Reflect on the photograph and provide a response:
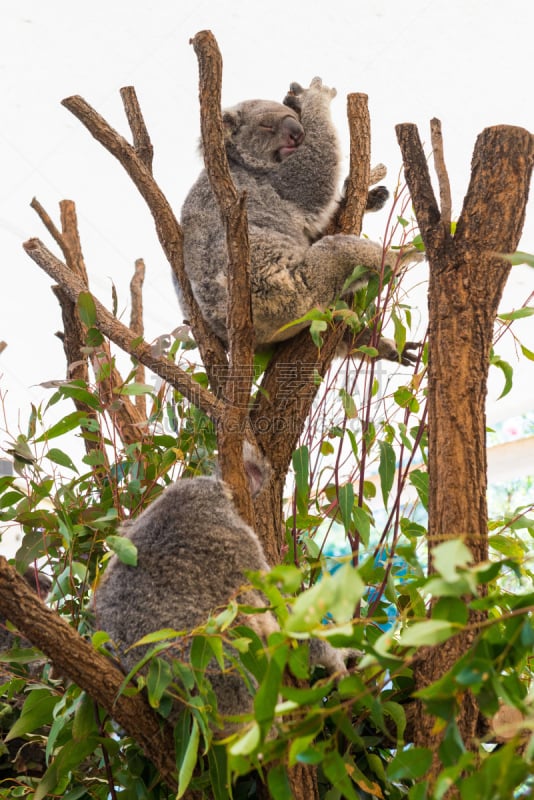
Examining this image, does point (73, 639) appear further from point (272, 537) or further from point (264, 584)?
point (272, 537)

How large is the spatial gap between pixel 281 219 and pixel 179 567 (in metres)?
1.56

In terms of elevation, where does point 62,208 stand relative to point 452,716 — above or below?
above

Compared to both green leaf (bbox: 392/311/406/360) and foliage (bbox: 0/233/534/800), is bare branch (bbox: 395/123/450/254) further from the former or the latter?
green leaf (bbox: 392/311/406/360)

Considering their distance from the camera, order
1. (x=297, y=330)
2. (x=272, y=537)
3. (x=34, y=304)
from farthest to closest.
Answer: (x=34, y=304) → (x=297, y=330) → (x=272, y=537)

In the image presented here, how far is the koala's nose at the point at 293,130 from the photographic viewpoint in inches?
126

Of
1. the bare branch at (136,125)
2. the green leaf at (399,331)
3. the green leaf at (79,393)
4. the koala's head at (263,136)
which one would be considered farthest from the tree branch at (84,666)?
the koala's head at (263,136)

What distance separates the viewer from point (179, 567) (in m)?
1.88

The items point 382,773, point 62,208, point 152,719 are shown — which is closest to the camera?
point 152,719

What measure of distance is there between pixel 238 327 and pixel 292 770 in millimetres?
969

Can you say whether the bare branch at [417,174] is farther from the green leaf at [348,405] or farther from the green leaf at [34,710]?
the green leaf at [34,710]

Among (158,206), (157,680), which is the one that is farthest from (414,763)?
(158,206)

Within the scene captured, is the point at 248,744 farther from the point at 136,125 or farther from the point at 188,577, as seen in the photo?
the point at 136,125

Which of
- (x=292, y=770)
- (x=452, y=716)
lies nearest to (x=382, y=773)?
(x=292, y=770)

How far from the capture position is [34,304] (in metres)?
4.86
